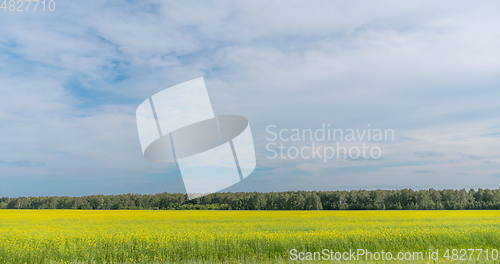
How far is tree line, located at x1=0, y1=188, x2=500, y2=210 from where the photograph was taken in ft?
207

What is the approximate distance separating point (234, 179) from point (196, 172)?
1.21m

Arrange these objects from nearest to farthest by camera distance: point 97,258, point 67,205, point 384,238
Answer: point 97,258, point 384,238, point 67,205

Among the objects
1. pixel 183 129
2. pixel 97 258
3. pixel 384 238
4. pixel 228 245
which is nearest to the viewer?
pixel 183 129

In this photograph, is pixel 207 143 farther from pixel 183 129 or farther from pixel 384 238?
pixel 384 238

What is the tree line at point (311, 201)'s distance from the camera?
207 ft

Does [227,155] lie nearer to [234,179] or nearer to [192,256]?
[234,179]

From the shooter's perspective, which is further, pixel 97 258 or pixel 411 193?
pixel 411 193

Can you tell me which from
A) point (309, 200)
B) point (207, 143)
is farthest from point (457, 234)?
point (309, 200)

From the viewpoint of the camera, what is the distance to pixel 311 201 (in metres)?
66.6

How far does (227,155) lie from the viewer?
12.2 m

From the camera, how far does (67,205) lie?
7169cm

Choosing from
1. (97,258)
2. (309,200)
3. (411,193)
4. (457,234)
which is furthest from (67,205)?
(457,234)

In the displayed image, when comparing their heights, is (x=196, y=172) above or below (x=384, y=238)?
above

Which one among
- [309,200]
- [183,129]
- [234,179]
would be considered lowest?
[309,200]
